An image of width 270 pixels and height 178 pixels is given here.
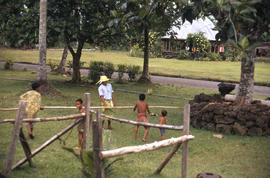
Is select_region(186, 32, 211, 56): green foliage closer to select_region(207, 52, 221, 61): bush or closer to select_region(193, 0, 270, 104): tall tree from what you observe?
select_region(207, 52, 221, 61): bush

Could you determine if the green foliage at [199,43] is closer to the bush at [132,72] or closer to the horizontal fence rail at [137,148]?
the bush at [132,72]

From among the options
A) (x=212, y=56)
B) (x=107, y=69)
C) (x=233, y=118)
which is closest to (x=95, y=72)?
(x=107, y=69)

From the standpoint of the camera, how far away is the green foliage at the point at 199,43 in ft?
131

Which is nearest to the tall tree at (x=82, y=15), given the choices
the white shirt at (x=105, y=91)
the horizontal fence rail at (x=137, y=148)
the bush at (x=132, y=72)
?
the bush at (x=132, y=72)

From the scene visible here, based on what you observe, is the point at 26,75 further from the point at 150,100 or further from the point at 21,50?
Answer: the point at 21,50

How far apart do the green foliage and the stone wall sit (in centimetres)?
2748

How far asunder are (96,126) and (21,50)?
124 ft

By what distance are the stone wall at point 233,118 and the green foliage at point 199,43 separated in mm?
27479

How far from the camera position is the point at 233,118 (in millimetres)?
12133

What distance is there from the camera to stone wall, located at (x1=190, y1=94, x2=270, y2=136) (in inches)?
471

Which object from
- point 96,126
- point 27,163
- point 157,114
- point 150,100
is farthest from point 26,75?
point 96,126

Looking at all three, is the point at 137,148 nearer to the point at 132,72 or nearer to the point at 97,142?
the point at 97,142

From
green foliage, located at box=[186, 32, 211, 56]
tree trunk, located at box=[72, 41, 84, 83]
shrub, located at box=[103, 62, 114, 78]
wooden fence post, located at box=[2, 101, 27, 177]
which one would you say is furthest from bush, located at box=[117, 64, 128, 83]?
green foliage, located at box=[186, 32, 211, 56]

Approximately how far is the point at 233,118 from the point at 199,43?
2892 cm
